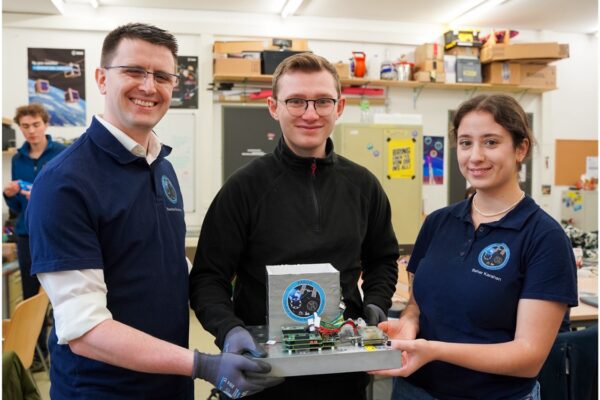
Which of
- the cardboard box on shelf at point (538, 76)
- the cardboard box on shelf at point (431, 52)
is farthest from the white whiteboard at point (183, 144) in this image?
the cardboard box on shelf at point (538, 76)

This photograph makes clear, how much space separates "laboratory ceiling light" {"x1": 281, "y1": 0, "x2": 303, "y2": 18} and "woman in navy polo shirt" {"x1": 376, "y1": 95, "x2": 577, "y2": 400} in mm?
4022

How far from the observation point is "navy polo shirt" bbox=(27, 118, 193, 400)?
1.12 m

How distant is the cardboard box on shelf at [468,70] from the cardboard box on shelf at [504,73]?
15 cm

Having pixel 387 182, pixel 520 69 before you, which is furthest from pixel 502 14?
pixel 387 182

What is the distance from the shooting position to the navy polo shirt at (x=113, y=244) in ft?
3.68

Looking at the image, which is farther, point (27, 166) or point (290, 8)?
point (290, 8)

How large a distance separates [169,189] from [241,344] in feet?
1.67

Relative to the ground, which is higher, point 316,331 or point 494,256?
point 494,256

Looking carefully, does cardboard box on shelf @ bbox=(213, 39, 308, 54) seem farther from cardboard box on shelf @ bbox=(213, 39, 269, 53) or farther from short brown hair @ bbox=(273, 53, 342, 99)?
short brown hair @ bbox=(273, 53, 342, 99)

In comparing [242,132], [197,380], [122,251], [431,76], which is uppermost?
[431,76]

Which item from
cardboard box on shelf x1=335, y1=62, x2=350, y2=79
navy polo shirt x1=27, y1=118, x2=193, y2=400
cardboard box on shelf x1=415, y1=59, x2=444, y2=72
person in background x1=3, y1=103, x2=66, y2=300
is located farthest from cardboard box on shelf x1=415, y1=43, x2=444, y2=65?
navy polo shirt x1=27, y1=118, x2=193, y2=400

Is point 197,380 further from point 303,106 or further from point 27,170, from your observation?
point 303,106

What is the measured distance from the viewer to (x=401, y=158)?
5320 mm

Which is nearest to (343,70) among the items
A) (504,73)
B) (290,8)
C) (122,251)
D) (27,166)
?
(290,8)
